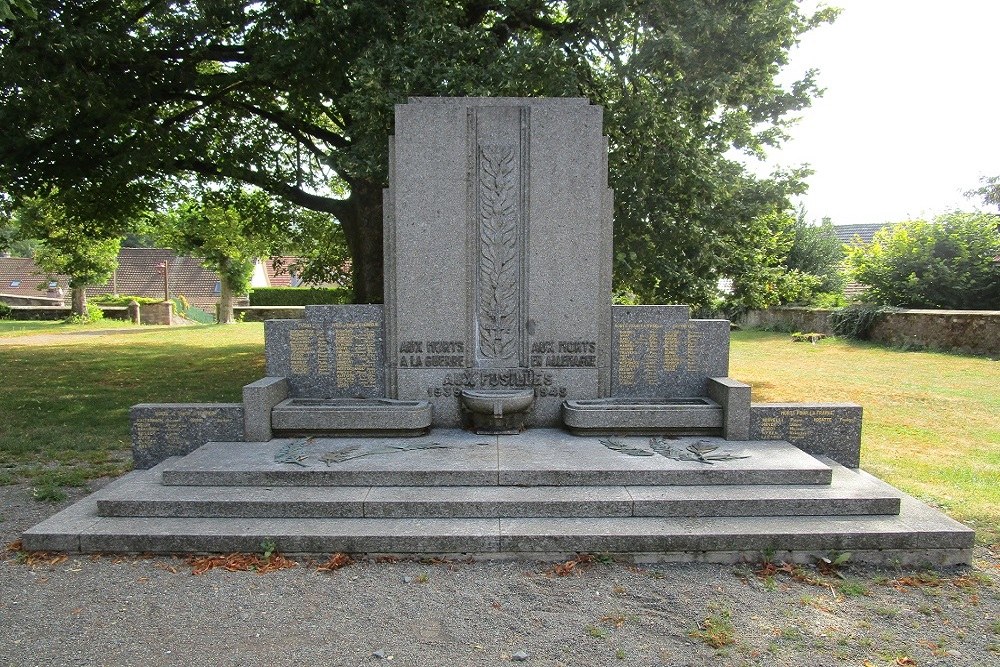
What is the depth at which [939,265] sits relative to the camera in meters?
23.1

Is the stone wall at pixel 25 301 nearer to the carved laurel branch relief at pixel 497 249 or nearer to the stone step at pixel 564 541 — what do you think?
the carved laurel branch relief at pixel 497 249

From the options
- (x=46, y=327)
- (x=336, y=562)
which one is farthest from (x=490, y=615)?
(x=46, y=327)

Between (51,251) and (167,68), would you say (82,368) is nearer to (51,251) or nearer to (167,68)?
(167,68)

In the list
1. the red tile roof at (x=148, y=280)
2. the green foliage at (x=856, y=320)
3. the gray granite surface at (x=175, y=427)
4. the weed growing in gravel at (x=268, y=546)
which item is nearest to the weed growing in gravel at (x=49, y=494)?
the gray granite surface at (x=175, y=427)

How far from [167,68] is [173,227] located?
55.1 feet

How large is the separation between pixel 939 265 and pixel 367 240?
20.5 metres

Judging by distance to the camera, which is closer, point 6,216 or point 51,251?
point 6,216

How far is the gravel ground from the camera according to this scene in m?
3.85

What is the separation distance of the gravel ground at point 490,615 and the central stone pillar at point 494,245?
288 centimetres

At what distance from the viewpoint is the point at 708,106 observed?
1091 cm

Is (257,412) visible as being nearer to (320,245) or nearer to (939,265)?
(320,245)

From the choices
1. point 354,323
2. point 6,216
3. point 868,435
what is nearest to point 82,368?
point 6,216

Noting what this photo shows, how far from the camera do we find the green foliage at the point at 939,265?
23.0 metres

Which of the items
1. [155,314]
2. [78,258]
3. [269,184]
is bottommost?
[155,314]
